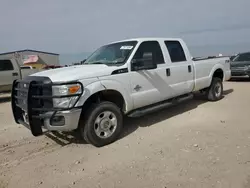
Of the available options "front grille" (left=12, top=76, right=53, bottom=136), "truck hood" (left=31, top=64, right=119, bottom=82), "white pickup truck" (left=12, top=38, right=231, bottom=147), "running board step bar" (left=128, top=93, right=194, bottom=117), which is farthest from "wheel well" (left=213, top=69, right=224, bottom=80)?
"front grille" (left=12, top=76, right=53, bottom=136)

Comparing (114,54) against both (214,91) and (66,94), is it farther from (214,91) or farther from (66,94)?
(214,91)

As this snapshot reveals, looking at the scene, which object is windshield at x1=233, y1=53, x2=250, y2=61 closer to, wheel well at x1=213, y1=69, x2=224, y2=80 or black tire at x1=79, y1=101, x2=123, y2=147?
wheel well at x1=213, y1=69, x2=224, y2=80

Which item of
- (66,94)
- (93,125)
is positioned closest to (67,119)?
(66,94)

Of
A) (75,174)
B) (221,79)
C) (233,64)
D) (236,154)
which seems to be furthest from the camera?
(233,64)

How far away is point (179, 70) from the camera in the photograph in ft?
20.1

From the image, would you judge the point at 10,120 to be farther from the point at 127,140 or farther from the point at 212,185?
the point at 212,185

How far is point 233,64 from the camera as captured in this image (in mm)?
13406

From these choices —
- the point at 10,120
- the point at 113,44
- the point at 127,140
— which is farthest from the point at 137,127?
the point at 10,120

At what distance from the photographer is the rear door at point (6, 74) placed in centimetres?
1148

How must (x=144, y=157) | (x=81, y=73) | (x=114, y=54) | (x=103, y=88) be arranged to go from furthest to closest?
(x=114, y=54)
(x=103, y=88)
(x=81, y=73)
(x=144, y=157)

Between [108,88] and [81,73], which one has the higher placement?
[81,73]

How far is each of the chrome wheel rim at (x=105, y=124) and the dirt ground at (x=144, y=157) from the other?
0.83 ft

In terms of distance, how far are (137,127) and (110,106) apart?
1.17 m

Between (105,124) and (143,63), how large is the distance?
1440 millimetres
